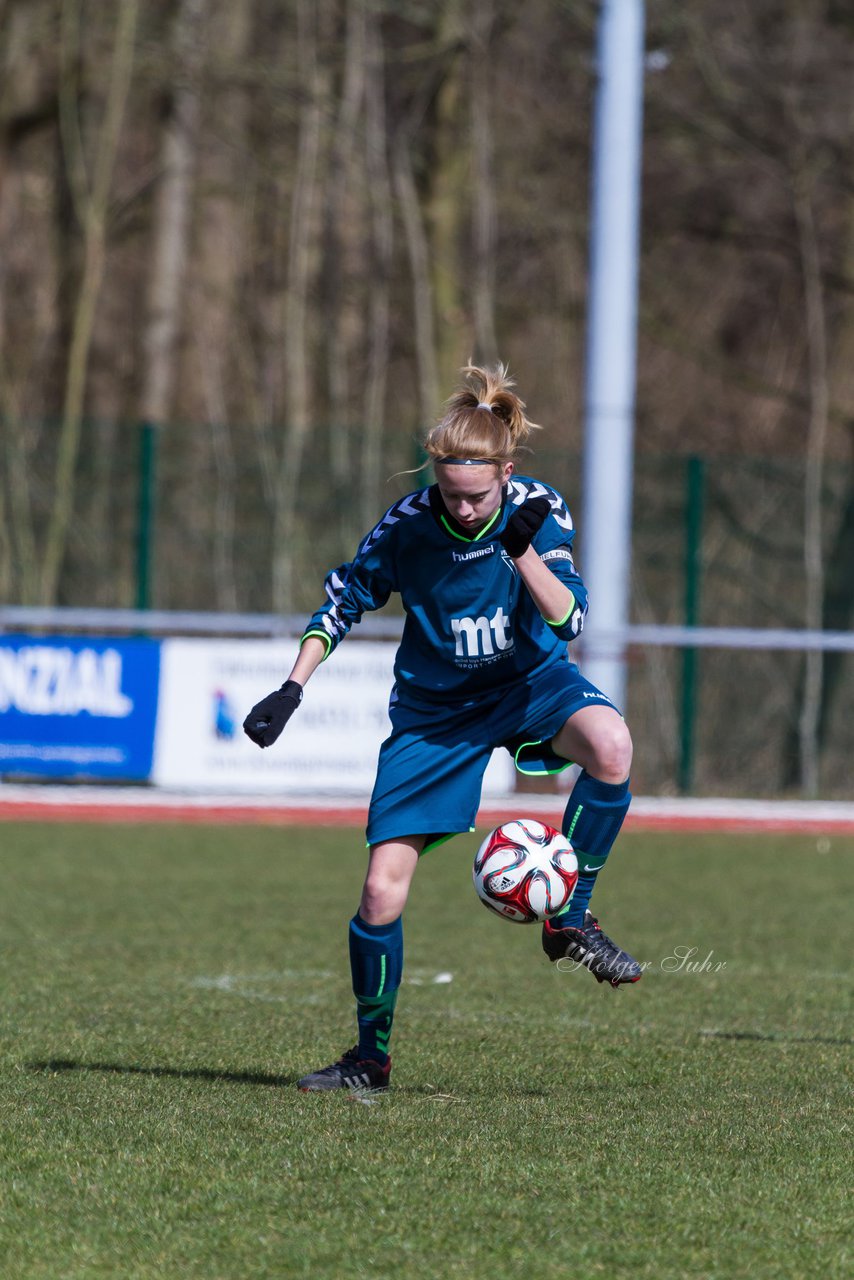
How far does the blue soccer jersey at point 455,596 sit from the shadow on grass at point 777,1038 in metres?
1.62

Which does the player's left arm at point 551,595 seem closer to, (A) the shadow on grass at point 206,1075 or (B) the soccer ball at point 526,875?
(B) the soccer ball at point 526,875

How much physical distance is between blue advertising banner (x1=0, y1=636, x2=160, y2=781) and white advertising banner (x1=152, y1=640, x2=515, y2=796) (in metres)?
0.17

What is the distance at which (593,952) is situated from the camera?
17.9 ft

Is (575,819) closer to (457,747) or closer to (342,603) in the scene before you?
(457,747)

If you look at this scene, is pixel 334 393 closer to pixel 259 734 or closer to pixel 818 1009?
pixel 818 1009

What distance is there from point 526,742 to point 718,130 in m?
15.9

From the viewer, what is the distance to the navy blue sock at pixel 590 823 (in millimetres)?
5633

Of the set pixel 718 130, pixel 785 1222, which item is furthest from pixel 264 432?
pixel 785 1222

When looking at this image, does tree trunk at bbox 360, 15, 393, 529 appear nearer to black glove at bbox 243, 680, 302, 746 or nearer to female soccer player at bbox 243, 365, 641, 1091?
female soccer player at bbox 243, 365, 641, 1091

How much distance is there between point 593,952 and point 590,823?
404 millimetres

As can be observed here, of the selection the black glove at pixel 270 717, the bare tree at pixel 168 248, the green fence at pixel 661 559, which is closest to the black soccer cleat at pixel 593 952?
the black glove at pixel 270 717

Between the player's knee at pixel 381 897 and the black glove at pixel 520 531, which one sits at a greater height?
the black glove at pixel 520 531

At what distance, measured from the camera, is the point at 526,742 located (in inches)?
→ 223

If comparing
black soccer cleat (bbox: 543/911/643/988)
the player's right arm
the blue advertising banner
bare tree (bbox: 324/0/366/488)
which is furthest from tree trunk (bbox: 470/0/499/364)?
black soccer cleat (bbox: 543/911/643/988)
